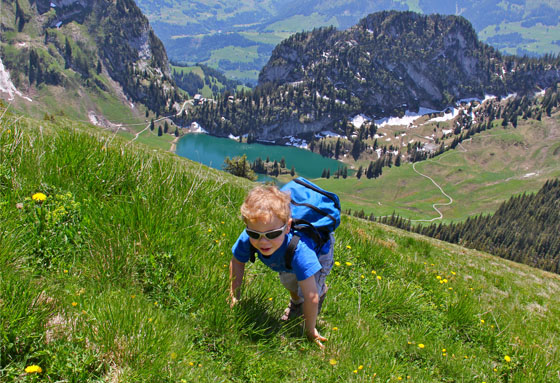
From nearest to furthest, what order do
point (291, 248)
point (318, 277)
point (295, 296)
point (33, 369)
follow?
1. point (33, 369)
2. point (291, 248)
3. point (318, 277)
4. point (295, 296)

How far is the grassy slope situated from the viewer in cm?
281

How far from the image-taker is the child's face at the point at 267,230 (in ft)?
12.4

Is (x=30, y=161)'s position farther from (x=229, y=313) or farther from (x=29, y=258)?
(x=229, y=313)

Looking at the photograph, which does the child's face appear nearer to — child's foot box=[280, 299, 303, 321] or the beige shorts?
the beige shorts

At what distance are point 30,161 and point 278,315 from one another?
4396 mm

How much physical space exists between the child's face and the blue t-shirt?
0.24m

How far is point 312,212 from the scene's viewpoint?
4207 mm

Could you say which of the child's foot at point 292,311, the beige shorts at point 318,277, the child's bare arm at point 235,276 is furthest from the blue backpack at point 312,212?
the child's foot at point 292,311

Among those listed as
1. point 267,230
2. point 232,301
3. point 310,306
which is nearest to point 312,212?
point 267,230

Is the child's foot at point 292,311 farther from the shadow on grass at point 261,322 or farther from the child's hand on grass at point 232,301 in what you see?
the child's hand on grass at point 232,301

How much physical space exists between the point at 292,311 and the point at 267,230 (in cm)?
163

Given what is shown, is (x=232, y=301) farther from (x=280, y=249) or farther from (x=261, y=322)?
(x=280, y=249)

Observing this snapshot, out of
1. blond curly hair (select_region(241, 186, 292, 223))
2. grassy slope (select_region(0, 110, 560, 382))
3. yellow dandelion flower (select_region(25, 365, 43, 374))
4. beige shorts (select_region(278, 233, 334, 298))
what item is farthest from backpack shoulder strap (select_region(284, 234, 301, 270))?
yellow dandelion flower (select_region(25, 365, 43, 374))

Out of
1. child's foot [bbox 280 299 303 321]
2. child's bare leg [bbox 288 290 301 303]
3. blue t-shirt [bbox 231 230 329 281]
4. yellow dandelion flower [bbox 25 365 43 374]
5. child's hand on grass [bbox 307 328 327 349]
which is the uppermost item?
yellow dandelion flower [bbox 25 365 43 374]
